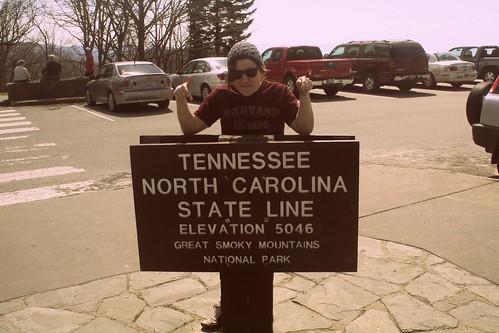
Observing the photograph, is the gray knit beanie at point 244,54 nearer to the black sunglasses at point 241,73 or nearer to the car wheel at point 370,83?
the black sunglasses at point 241,73

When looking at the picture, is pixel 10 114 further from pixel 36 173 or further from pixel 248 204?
pixel 248 204

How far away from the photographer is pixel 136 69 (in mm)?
15695

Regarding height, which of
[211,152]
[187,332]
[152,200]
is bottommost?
[187,332]

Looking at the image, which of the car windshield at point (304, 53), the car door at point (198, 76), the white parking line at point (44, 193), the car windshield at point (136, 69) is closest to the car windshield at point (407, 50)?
the car windshield at point (304, 53)

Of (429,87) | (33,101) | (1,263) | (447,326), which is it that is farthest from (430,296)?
(429,87)

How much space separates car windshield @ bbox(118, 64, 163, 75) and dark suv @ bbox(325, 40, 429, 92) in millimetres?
8805

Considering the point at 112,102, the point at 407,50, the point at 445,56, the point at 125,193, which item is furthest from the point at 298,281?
the point at 445,56

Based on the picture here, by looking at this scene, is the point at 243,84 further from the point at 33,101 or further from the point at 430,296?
the point at 33,101

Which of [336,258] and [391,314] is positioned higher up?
[336,258]

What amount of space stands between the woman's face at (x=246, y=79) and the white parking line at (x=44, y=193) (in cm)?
439

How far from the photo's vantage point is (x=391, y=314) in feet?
10.8

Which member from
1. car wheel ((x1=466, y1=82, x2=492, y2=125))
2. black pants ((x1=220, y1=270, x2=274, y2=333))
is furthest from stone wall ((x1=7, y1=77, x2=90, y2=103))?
black pants ((x1=220, y1=270, x2=274, y2=333))

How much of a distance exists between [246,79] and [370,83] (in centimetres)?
1824

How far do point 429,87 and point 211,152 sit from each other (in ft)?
70.7
